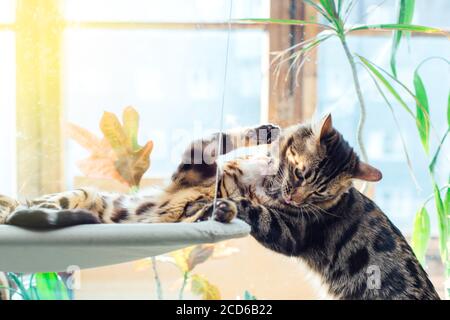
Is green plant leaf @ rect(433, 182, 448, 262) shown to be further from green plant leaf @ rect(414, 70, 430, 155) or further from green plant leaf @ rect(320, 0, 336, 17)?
green plant leaf @ rect(320, 0, 336, 17)

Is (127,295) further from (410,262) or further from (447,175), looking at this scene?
(447,175)

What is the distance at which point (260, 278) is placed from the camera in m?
1.98

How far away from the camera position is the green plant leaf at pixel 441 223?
1.95 m

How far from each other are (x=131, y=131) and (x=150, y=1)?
43 cm

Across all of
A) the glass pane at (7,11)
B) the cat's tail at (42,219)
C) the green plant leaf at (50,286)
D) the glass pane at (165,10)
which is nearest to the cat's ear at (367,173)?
the glass pane at (165,10)

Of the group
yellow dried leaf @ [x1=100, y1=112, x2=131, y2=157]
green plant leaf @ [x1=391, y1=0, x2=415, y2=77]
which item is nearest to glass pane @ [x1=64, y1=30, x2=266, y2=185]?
yellow dried leaf @ [x1=100, y1=112, x2=131, y2=157]

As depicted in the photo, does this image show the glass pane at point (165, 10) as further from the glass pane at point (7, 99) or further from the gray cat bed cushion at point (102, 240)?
the gray cat bed cushion at point (102, 240)

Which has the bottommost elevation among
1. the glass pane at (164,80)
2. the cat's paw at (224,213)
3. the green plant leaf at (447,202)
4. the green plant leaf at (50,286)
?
the green plant leaf at (50,286)

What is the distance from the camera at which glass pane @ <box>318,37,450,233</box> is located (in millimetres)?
1944

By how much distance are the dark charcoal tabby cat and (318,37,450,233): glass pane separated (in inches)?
3.5

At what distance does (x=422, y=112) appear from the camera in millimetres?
1935

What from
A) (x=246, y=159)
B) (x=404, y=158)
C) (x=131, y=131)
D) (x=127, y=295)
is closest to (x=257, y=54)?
(x=246, y=159)

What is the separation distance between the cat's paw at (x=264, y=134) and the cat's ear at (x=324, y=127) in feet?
0.45

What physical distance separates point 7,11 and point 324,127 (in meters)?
1.14
